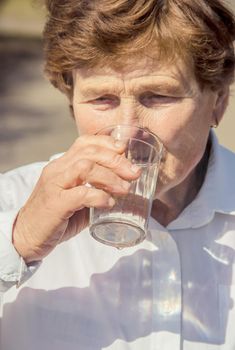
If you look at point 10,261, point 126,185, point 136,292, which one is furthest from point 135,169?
point 136,292

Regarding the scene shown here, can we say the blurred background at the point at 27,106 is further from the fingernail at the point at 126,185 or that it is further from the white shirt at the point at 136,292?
the fingernail at the point at 126,185

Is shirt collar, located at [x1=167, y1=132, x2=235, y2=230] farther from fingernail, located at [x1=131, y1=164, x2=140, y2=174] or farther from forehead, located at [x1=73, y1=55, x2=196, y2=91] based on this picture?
fingernail, located at [x1=131, y1=164, x2=140, y2=174]

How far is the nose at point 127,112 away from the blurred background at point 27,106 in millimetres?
3197

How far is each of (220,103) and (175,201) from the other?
29 cm

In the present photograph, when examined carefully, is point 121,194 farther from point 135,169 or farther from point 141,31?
point 141,31

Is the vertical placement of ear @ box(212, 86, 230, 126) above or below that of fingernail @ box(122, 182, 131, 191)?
below

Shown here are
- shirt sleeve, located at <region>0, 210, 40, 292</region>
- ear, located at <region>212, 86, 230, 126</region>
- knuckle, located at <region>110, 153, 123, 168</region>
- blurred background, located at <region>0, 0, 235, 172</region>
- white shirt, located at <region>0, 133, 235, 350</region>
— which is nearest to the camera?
knuckle, located at <region>110, 153, 123, 168</region>

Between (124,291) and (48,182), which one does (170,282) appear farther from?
(48,182)

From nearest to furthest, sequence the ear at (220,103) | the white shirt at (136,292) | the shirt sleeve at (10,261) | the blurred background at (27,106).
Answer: the shirt sleeve at (10,261) < the white shirt at (136,292) < the ear at (220,103) < the blurred background at (27,106)

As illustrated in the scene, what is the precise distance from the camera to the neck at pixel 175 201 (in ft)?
7.73

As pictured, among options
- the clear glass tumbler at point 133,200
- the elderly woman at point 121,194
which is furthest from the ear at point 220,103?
the clear glass tumbler at point 133,200

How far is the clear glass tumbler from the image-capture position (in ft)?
6.05

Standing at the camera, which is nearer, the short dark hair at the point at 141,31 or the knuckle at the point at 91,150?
the knuckle at the point at 91,150

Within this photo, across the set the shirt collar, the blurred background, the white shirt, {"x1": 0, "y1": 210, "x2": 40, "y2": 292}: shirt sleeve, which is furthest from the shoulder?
the blurred background
